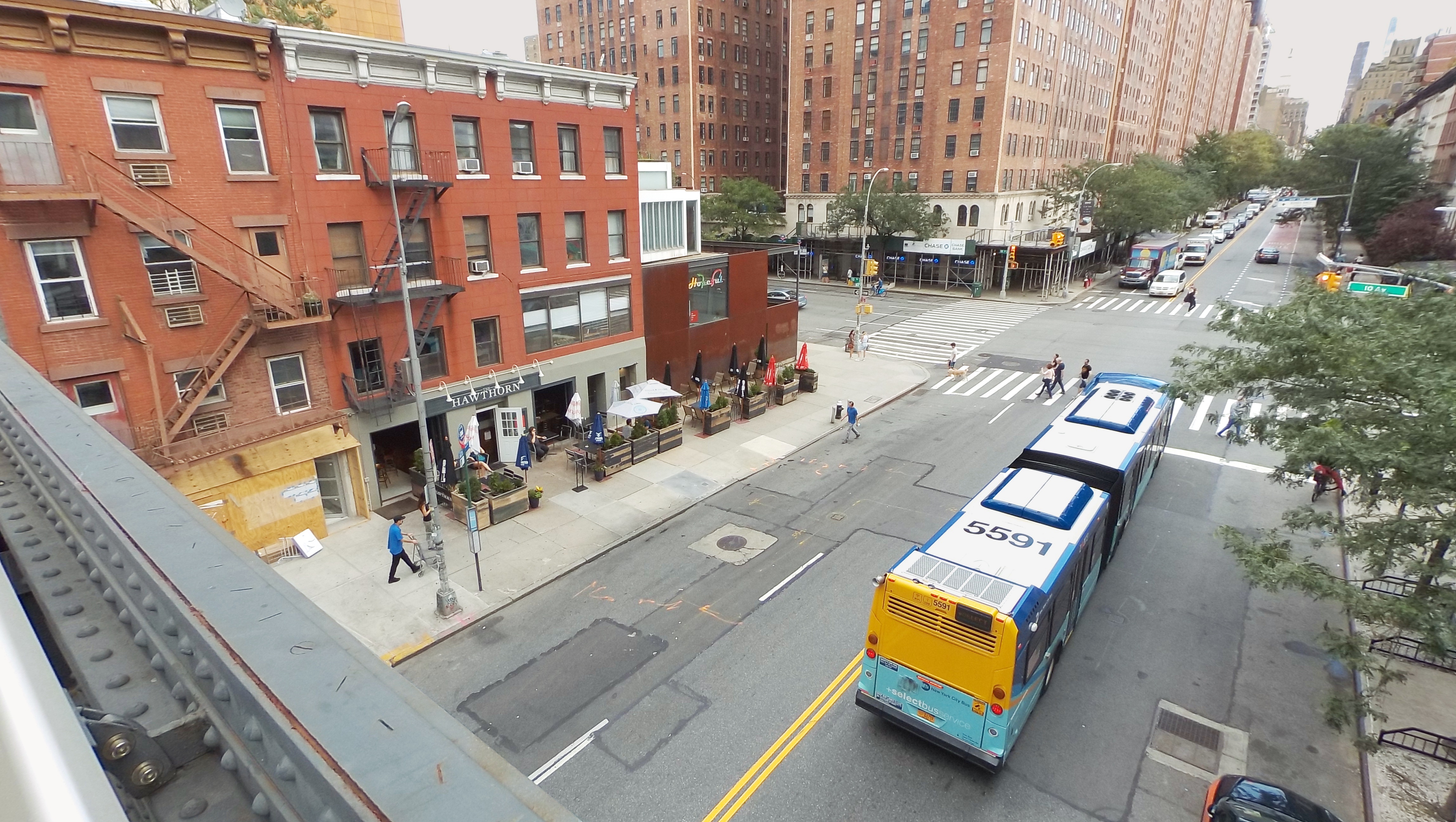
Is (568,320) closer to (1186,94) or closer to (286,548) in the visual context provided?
(286,548)

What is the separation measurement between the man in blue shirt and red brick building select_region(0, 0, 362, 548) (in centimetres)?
345

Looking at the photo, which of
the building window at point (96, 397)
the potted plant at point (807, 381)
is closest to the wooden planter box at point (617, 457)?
the potted plant at point (807, 381)

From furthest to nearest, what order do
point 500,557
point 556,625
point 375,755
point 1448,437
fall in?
point 500,557 < point 556,625 < point 1448,437 < point 375,755

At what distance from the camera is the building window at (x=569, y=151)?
24125 millimetres

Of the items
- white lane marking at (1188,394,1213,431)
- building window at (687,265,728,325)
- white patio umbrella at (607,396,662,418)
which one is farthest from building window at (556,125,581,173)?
white lane marking at (1188,394,1213,431)

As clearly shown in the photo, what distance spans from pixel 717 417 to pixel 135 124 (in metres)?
18.0

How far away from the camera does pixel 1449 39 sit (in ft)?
362

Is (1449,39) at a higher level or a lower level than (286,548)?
A: higher

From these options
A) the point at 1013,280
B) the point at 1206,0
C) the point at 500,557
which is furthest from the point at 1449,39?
the point at 500,557

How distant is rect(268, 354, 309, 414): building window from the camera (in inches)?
732

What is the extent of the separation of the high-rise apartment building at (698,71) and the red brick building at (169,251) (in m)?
61.5

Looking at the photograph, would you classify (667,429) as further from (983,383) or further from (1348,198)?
(1348,198)

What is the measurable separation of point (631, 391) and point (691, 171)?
194 feet

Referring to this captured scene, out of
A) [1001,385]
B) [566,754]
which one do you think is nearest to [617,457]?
[566,754]
